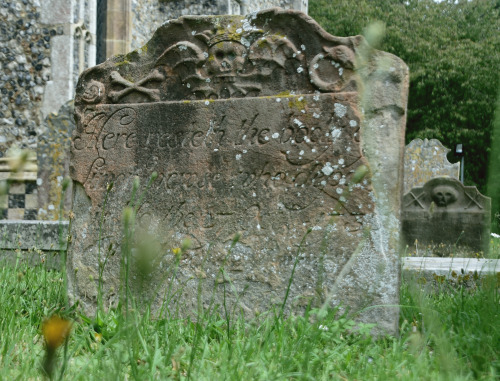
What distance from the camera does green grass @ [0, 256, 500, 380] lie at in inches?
72.5

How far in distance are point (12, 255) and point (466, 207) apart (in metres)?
6.40

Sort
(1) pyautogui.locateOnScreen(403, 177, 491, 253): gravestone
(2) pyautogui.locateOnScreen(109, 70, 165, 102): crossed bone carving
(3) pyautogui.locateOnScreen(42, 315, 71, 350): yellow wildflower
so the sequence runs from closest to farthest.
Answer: (3) pyautogui.locateOnScreen(42, 315, 71, 350): yellow wildflower
(2) pyautogui.locateOnScreen(109, 70, 165, 102): crossed bone carving
(1) pyautogui.locateOnScreen(403, 177, 491, 253): gravestone

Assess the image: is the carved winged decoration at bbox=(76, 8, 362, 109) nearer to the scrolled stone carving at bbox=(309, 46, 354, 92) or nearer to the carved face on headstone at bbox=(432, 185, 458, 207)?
the scrolled stone carving at bbox=(309, 46, 354, 92)

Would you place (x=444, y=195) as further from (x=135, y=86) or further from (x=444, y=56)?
(x=444, y=56)

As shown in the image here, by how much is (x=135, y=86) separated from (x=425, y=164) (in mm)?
10289

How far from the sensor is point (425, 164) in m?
12.2

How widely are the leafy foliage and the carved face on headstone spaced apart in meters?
11.7

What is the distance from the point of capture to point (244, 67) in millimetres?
3029

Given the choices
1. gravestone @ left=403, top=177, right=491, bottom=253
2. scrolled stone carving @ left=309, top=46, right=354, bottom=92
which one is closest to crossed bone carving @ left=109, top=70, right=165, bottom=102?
scrolled stone carving @ left=309, top=46, right=354, bottom=92

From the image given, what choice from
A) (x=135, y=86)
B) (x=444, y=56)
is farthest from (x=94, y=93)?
(x=444, y=56)

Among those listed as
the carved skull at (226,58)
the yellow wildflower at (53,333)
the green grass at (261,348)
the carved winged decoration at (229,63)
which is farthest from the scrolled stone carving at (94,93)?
the yellow wildflower at (53,333)

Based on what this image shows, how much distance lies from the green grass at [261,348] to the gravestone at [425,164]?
31.8 feet

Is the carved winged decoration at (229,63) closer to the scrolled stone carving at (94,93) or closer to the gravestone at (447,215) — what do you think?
the scrolled stone carving at (94,93)

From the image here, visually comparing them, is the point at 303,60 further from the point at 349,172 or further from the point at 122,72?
the point at 122,72
